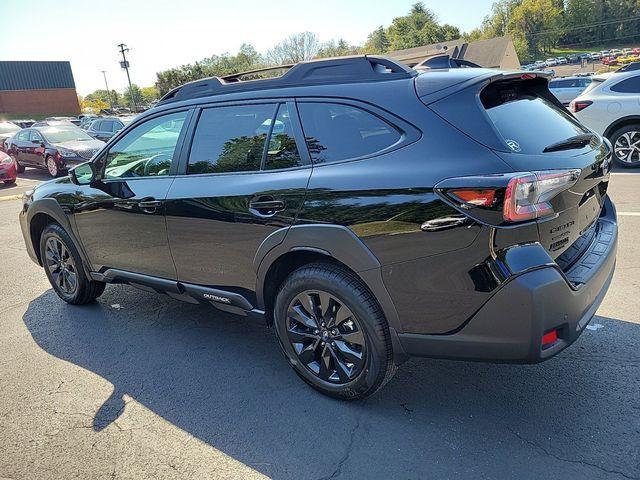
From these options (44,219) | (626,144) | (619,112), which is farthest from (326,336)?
(626,144)

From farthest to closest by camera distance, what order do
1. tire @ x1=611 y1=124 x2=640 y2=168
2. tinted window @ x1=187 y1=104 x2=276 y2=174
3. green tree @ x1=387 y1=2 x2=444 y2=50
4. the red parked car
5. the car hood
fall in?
green tree @ x1=387 y1=2 x2=444 y2=50 < the car hood < the red parked car < tire @ x1=611 y1=124 x2=640 y2=168 < tinted window @ x1=187 y1=104 x2=276 y2=174

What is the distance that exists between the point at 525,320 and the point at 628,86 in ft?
28.0

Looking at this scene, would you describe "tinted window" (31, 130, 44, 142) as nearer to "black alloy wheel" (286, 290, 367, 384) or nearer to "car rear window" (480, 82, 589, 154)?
"black alloy wheel" (286, 290, 367, 384)

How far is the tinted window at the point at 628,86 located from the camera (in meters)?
8.53

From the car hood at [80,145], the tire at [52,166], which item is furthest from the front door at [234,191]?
the tire at [52,166]

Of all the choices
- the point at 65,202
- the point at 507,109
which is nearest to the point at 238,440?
the point at 507,109

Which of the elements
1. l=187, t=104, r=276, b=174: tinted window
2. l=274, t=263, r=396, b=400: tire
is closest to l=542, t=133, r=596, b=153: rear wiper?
l=274, t=263, r=396, b=400: tire

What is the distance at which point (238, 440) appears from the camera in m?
2.59

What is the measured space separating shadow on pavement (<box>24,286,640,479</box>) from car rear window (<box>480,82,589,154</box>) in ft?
4.59

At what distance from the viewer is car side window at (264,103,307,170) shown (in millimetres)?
2794

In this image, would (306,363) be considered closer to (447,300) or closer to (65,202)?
(447,300)

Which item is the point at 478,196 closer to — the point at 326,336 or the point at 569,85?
the point at 326,336

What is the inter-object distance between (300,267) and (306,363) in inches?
23.4

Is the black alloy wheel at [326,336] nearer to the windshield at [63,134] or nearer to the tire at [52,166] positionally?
the tire at [52,166]
